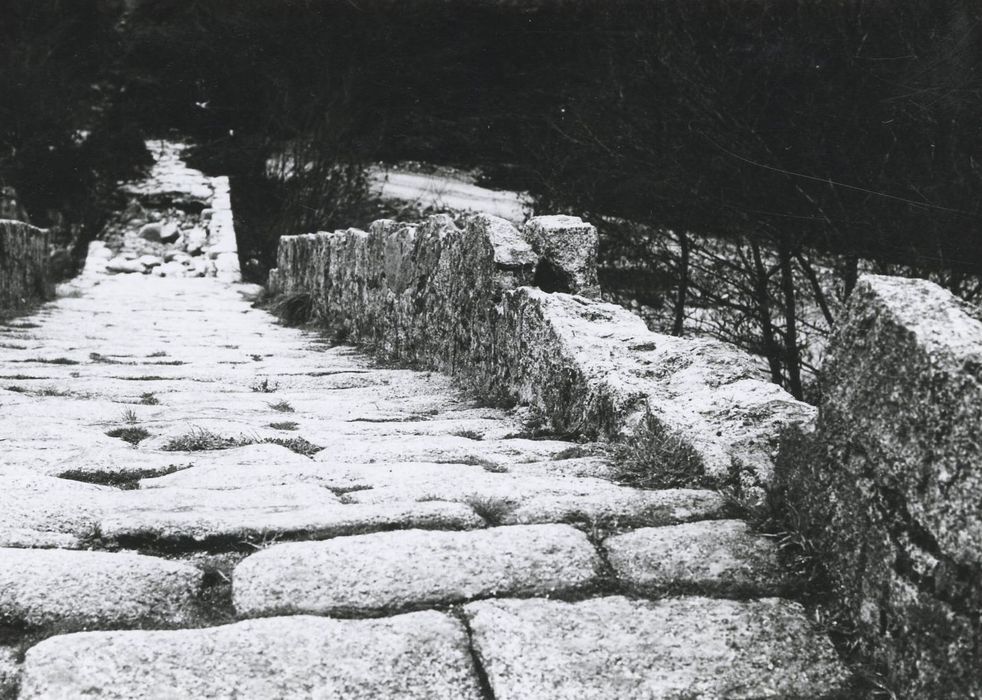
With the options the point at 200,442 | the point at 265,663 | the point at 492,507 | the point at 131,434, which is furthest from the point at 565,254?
the point at 265,663

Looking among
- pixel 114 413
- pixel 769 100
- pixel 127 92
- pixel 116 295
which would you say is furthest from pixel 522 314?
pixel 127 92

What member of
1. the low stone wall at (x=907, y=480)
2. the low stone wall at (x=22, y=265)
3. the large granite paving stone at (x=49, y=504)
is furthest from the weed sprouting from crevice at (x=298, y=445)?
the low stone wall at (x=22, y=265)

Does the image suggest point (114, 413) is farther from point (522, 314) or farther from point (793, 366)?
point (793, 366)

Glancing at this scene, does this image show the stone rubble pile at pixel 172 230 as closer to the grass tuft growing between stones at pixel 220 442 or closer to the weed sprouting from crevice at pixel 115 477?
the grass tuft growing between stones at pixel 220 442

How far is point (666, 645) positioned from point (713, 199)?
6793mm

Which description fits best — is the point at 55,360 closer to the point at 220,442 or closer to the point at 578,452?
the point at 220,442

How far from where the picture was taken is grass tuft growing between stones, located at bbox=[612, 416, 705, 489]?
7.82 feet

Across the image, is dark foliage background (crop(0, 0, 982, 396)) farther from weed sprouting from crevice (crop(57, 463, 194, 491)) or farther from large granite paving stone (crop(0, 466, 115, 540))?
large granite paving stone (crop(0, 466, 115, 540))

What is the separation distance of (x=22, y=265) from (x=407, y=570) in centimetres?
858

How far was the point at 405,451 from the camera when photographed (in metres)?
2.90

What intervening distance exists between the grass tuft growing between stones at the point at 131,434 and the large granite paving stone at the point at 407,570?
158cm

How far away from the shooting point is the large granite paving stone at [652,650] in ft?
4.68

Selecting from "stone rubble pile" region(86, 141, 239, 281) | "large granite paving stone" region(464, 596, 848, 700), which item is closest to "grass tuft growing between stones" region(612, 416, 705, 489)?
"large granite paving stone" region(464, 596, 848, 700)

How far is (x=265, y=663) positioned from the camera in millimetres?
1434
